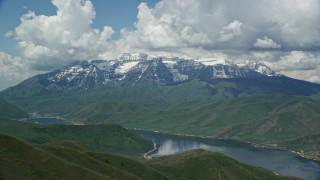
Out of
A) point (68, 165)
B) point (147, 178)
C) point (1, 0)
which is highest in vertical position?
point (1, 0)

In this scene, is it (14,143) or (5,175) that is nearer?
(5,175)

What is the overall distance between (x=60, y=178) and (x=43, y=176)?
5434mm

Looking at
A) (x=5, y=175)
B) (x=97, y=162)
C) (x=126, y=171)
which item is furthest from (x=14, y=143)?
(x=126, y=171)

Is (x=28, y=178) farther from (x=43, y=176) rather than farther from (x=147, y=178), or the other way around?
(x=147, y=178)

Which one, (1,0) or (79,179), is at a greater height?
(1,0)

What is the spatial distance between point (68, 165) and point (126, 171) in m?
35.9

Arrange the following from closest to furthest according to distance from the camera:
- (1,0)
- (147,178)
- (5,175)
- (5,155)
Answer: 1. (1,0)
2. (5,175)
3. (5,155)
4. (147,178)

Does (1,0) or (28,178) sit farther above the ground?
(1,0)

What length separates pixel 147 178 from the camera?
195750 millimetres

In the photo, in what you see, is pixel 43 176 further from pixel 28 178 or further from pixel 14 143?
pixel 14 143

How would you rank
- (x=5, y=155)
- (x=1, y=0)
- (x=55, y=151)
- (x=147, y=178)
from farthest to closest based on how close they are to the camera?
(x=147, y=178), (x=55, y=151), (x=5, y=155), (x=1, y=0)

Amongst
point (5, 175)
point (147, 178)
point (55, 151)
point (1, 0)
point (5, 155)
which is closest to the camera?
point (1, 0)

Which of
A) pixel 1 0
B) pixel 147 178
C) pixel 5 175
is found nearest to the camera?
pixel 1 0

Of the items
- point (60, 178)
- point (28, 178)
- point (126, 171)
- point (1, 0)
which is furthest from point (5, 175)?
point (1, 0)
